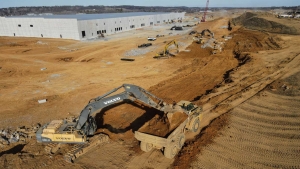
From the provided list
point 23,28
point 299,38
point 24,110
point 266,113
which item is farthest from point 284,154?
Result: point 23,28

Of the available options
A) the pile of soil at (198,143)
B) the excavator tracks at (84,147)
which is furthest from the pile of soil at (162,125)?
the excavator tracks at (84,147)

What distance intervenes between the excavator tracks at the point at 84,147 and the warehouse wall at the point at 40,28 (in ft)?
113

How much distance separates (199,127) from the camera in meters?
11.9

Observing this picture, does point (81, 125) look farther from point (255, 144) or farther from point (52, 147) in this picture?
point (255, 144)

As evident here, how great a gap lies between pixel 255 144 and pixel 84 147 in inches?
316

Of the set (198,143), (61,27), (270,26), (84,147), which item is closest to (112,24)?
(61,27)

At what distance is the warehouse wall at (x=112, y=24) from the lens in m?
42.0

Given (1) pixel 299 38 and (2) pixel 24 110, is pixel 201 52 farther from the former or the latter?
(2) pixel 24 110

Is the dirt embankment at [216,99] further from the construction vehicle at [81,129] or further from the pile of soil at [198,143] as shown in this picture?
the construction vehicle at [81,129]

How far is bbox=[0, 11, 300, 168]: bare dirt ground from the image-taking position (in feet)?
31.5

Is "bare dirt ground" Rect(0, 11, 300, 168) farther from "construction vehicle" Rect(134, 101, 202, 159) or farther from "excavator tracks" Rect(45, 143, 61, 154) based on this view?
"construction vehicle" Rect(134, 101, 202, 159)

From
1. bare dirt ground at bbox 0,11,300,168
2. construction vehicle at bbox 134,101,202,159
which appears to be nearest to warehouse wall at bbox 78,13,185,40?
bare dirt ground at bbox 0,11,300,168

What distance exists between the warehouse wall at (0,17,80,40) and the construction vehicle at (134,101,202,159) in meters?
35.6

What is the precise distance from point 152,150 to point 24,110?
9876 millimetres
